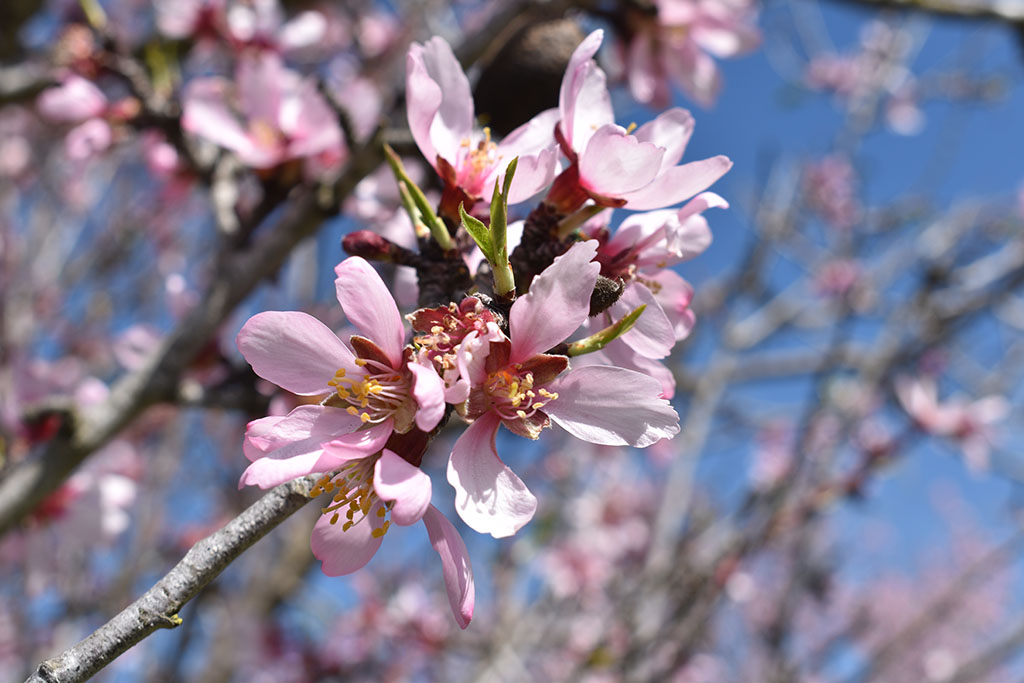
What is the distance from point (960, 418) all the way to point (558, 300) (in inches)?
127

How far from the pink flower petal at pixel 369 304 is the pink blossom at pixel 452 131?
0.22 meters

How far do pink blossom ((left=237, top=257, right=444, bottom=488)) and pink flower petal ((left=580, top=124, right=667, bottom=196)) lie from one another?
0.30m

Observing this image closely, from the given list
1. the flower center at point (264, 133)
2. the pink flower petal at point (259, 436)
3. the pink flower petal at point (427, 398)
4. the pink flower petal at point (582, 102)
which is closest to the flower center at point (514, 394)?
the pink flower petal at point (427, 398)

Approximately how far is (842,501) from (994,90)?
2914 millimetres

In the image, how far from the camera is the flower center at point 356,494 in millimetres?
788

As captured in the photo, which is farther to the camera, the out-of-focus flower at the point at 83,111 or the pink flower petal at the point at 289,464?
the out-of-focus flower at the point at 83,111

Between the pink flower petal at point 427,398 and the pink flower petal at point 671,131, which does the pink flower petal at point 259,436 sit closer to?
the pink flower petal at point 427,398

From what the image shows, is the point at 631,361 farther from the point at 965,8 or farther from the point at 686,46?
the point at 965,8

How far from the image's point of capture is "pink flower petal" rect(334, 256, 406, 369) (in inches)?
28.6

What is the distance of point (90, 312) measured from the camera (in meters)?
4.73

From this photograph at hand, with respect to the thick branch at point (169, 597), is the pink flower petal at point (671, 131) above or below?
above

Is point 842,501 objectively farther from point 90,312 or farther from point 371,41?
point 90,312

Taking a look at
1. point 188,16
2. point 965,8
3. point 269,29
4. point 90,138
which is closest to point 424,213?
point 90,138

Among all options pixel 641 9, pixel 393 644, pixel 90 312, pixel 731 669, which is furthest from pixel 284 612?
pixel 731 669
